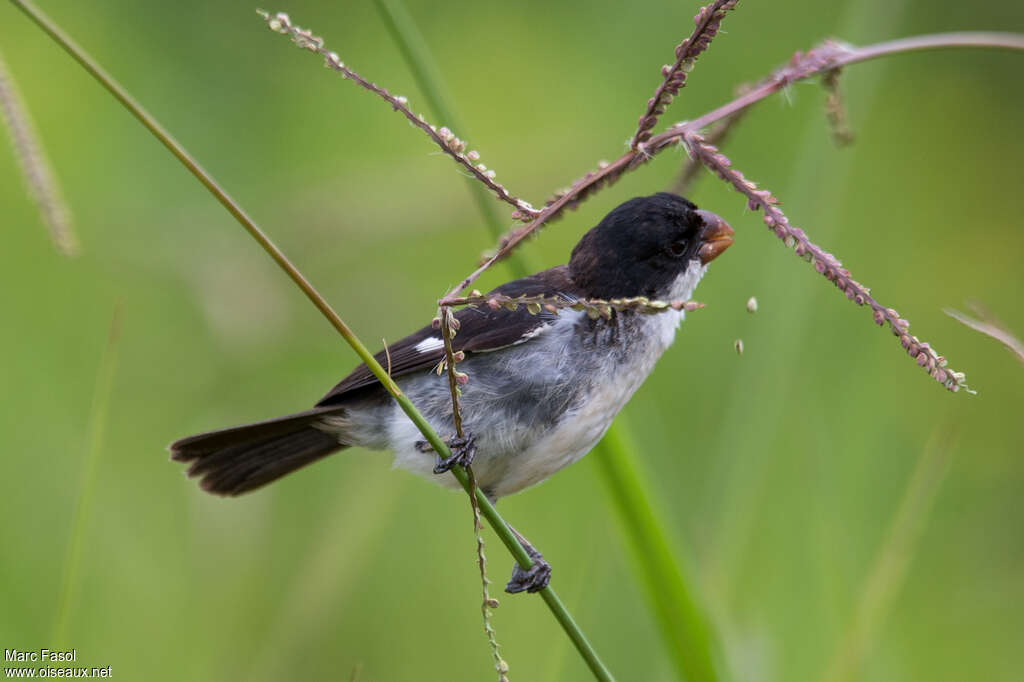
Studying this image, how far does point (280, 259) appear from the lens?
4.81ft

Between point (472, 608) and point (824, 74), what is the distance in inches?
107

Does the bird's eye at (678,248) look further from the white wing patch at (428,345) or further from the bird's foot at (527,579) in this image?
the bird's foot at (527,579)

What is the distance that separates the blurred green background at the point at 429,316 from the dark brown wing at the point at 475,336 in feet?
1.34

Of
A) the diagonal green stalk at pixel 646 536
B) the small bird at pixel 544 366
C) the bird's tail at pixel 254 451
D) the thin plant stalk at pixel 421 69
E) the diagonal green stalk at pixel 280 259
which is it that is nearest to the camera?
the diagonal green stalk at pixel 280 259

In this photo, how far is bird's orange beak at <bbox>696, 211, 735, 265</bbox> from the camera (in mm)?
2447

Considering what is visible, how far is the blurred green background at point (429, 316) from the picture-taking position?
256cm

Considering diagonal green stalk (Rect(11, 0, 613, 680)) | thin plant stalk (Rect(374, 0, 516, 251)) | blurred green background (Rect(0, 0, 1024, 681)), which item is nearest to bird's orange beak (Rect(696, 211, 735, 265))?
blurred green background (Rect(0, 0, 1024, 681))

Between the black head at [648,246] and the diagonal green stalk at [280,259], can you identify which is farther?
the black head at [648,246]

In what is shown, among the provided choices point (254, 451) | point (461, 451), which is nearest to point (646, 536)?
point (461, 451)

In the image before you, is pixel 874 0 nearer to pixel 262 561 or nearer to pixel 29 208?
pixel 262 561

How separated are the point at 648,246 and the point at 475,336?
1.43 ft

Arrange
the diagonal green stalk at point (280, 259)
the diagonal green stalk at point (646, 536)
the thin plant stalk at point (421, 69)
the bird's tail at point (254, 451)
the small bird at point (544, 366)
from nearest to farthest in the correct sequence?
the diagonal green stalk at point (280, 259), the diagonal green stalk at point (646, 536), the thin plant stalk at point (421, 69), the small bird at point (544, 366), the bird's tail at point (254, 451)

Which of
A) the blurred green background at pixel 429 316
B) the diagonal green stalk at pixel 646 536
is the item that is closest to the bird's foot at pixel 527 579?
the blurred green background at pixel 429 316

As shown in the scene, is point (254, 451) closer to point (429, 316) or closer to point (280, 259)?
point (280, 259)
